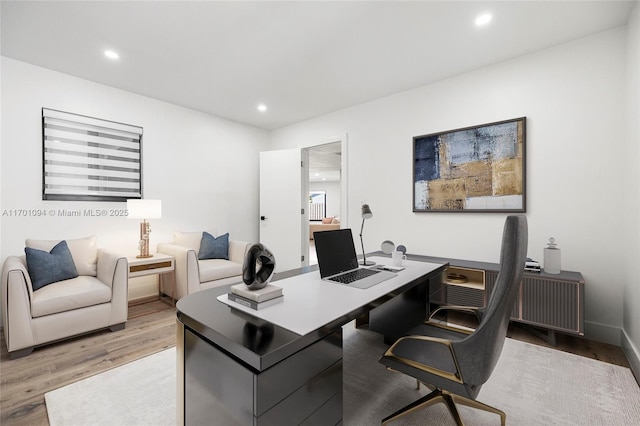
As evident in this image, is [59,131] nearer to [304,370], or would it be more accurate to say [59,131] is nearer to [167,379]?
[167,379]

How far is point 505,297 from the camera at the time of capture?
1007 mm

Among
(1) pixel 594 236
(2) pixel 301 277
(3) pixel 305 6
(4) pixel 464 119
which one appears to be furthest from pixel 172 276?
(1) pixel 594 236

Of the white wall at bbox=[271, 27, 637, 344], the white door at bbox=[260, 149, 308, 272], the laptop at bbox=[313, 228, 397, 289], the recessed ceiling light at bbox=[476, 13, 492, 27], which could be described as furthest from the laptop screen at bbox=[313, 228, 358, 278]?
the white door at bbox=[260, 149, 308, 272]

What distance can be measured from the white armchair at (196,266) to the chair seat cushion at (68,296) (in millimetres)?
710

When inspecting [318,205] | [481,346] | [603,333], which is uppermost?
[318,205]

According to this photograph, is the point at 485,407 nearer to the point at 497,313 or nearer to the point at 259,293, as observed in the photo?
the point at 497,313

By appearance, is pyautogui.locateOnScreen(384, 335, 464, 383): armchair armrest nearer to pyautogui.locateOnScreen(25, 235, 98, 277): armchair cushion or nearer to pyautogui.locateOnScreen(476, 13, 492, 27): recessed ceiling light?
pyautogui.locateOnScreen(476, 13, 492, 27): recessed ceiling light

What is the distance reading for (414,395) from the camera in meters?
1.66

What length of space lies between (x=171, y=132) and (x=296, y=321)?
3.75m

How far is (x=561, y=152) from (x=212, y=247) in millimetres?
3887

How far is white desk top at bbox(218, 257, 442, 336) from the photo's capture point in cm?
102

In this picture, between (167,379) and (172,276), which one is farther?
(172,276)

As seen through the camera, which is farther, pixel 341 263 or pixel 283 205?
pixel 283 205

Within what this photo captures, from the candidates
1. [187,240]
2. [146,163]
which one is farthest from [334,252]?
[146,163]
